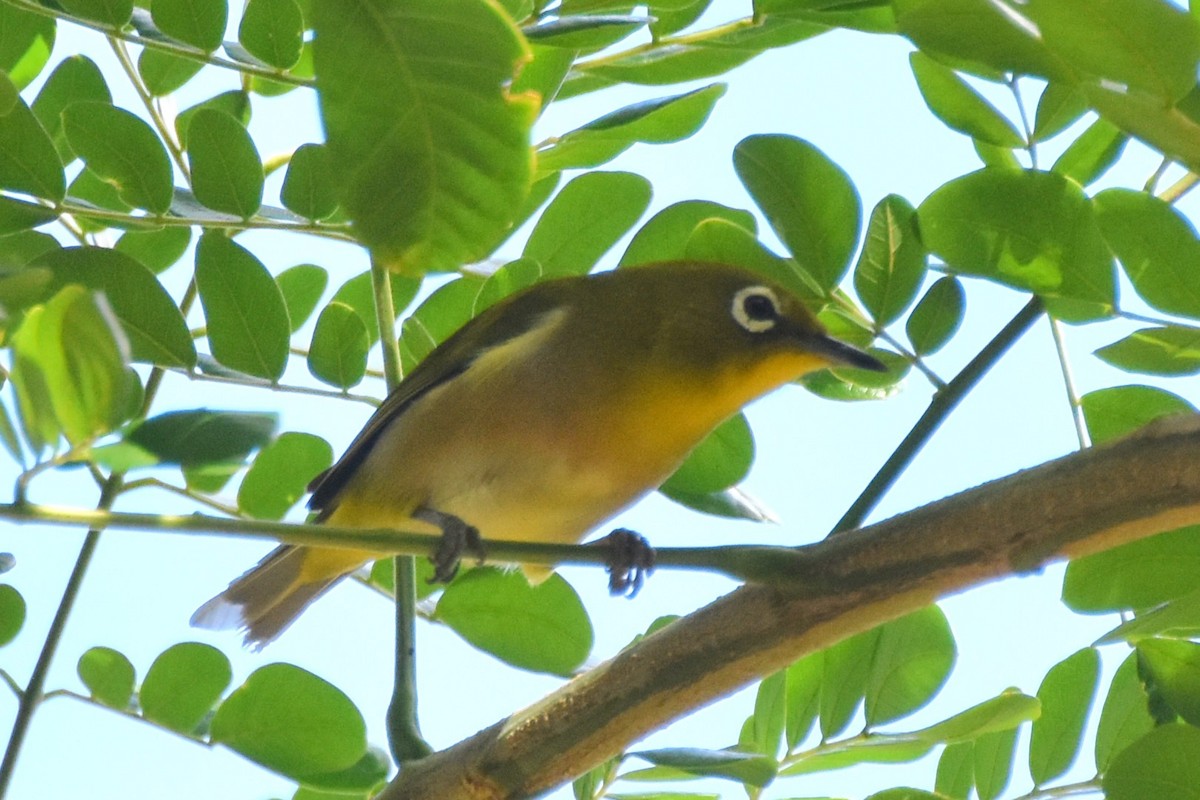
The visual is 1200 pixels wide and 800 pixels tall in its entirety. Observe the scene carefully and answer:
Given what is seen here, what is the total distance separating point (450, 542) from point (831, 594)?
49 cm

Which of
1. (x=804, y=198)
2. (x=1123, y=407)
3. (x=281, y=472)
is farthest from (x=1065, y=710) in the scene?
(x=281, y=472)

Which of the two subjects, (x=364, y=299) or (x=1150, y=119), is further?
(x=364, y=299)

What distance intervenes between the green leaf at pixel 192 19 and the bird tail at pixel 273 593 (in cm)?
120

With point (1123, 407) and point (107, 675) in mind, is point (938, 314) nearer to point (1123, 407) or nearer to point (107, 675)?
point (1123, 407)

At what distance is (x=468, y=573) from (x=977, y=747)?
0.85 meters

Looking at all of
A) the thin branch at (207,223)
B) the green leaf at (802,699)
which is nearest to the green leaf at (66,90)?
the thin branch at (207,223)

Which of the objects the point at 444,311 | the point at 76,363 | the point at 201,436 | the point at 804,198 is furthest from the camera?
the point at 444,311

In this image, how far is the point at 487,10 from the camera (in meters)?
1.07

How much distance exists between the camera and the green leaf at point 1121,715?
6.27ft

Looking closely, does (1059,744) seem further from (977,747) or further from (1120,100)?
(1120,100)

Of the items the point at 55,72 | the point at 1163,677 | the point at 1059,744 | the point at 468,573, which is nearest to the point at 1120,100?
the point at 1163,677

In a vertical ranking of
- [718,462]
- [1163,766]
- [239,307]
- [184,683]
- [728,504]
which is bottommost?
[1163,766]

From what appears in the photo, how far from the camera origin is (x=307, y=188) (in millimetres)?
1979

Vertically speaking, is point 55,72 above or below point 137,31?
above
